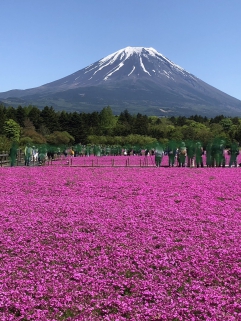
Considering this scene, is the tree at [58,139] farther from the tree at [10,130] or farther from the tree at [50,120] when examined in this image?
the tree at [50,120]

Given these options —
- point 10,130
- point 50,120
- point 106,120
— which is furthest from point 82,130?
point 10,130

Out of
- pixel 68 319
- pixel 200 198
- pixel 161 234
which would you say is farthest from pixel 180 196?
pixel 68 319

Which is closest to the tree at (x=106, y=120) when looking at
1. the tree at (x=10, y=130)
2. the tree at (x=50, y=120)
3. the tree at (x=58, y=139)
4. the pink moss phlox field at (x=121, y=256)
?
the tree at (x=50, y=120)

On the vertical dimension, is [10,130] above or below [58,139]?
above

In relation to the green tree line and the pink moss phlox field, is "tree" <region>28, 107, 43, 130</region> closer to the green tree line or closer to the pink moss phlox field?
the green tree line

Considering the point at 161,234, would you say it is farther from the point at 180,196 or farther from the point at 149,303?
the point at 180,196

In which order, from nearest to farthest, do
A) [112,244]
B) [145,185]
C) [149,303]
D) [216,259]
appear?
[149,303] → [216,259] → [112,244] → [145,185]

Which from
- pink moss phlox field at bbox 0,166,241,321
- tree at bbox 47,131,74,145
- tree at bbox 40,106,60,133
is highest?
tree at bbox 40,106,60,133

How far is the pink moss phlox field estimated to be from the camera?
600cm

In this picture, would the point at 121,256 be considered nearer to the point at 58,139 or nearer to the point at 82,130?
the point at 58,139

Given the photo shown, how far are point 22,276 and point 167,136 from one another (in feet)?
334

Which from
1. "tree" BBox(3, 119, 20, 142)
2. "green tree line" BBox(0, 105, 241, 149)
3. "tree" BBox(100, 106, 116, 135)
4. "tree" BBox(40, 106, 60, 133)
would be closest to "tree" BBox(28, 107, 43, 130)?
"green tree line" BBox(0, 105, 241, 149)

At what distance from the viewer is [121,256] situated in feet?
27.1

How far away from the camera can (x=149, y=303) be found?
6.15 meters
